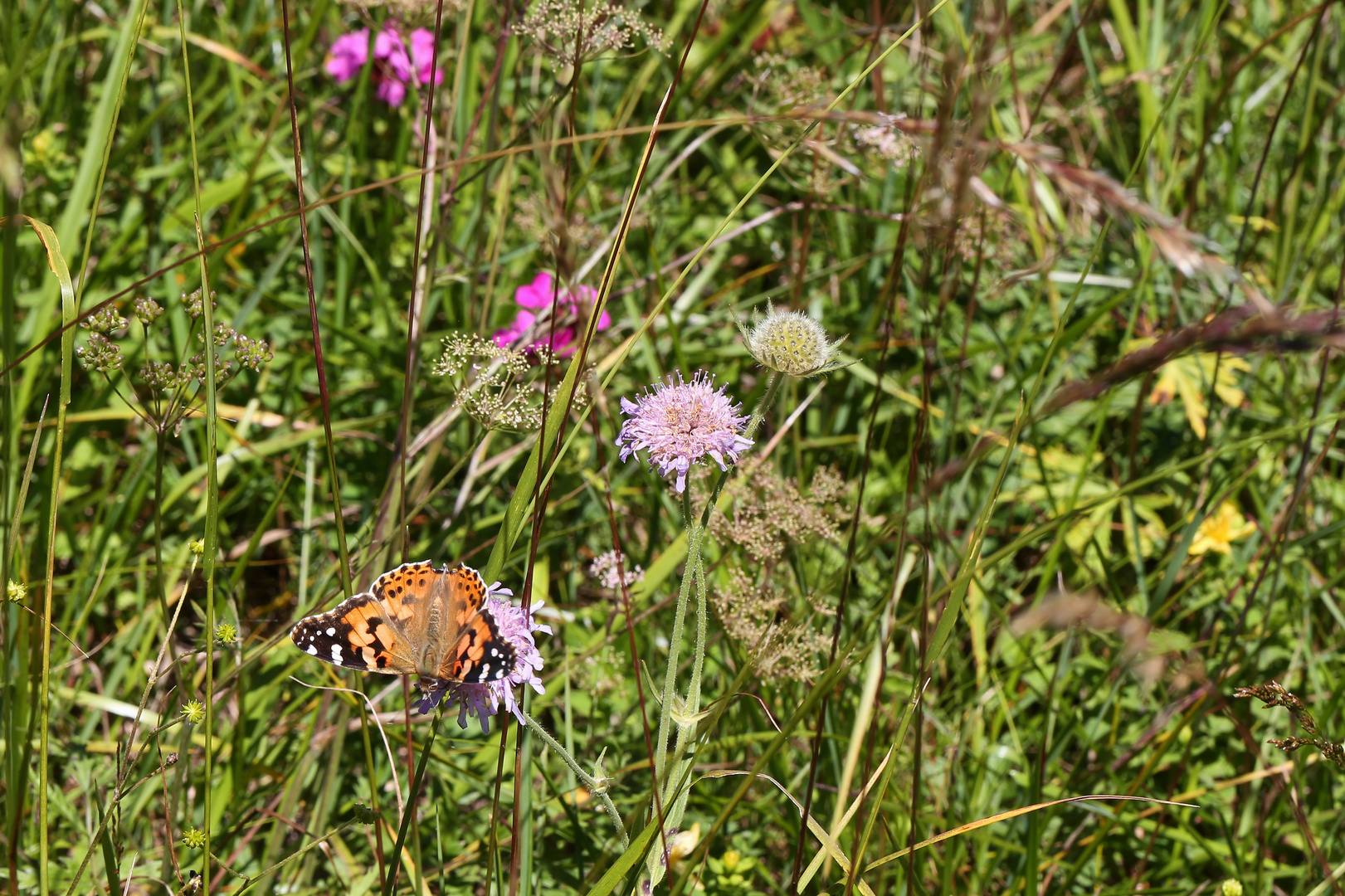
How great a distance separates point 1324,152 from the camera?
352 centimetres

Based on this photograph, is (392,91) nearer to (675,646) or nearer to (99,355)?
(99,355)

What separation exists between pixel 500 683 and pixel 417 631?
0.16 meters

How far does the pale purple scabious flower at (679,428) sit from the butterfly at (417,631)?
14.2 inches

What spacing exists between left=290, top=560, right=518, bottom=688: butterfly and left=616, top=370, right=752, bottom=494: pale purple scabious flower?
0.36 m

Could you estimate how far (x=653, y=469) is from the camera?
5.56 feet

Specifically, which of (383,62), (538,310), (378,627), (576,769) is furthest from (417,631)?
(383,62)

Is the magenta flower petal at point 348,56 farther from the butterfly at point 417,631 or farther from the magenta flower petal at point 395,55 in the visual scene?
the butterfly at point 417,631

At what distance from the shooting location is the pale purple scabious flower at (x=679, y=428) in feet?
5.39

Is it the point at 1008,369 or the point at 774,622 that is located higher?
the point at 1008,369

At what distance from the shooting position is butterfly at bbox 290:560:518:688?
4.76ft

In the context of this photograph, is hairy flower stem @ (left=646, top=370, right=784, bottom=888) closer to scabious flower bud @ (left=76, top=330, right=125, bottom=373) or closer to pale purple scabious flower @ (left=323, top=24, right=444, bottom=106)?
scabious flower bud @ (left=76, top=330, right=125, bottom=373)

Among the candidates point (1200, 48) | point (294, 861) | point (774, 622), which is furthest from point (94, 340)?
point (1200, 48)

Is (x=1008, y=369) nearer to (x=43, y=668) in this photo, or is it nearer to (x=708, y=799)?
(x=708, y=799)

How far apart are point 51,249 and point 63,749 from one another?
1286 mm
